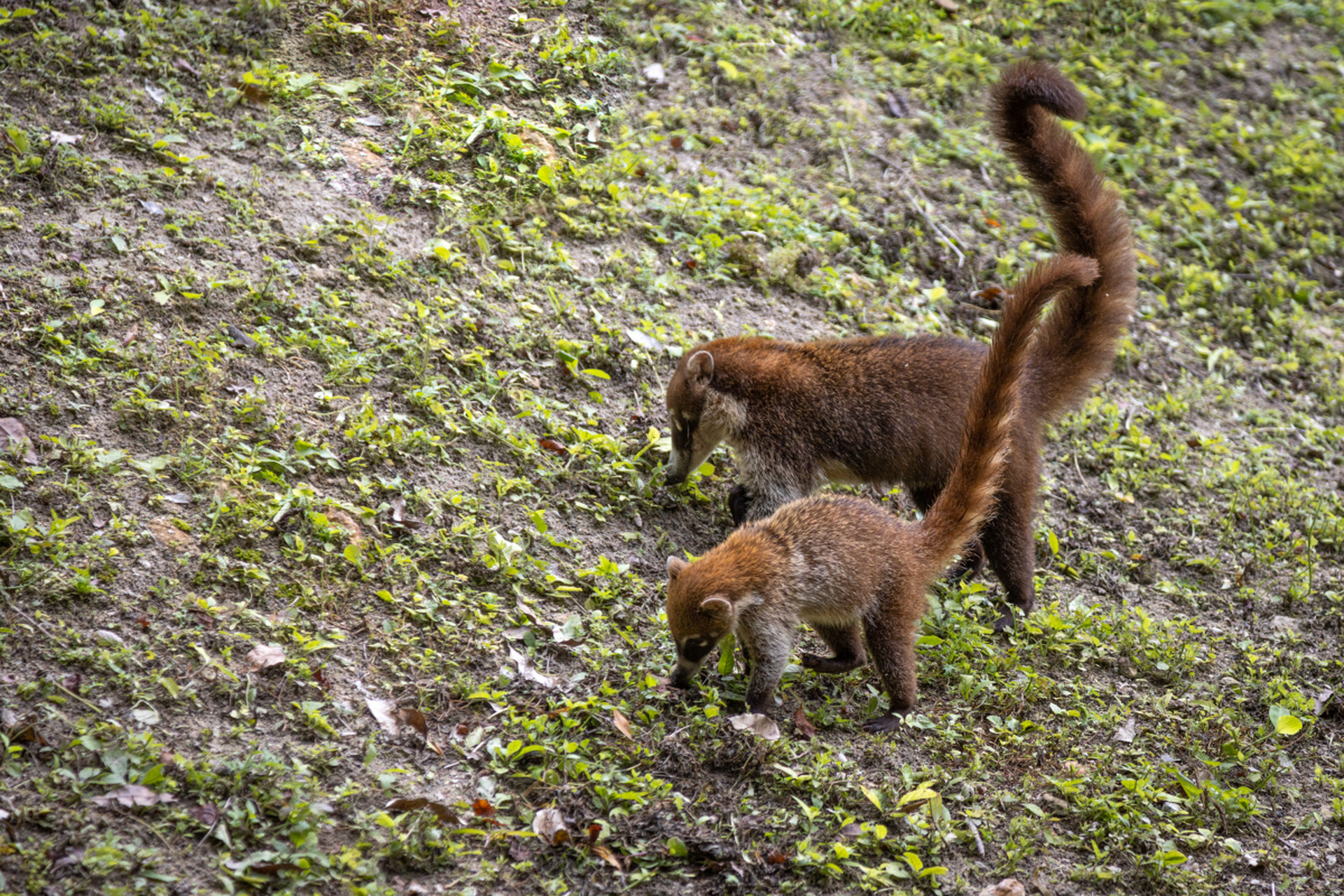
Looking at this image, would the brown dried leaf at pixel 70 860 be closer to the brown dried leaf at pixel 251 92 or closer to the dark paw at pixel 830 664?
the dark paw at pixel 830 664

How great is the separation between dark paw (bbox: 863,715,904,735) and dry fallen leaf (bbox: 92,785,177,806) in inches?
102

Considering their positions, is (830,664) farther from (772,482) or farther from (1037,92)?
(1037,92)

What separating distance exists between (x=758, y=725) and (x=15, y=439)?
3.11 metres

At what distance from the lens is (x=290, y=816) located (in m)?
3.39

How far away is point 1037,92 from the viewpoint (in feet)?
18.0

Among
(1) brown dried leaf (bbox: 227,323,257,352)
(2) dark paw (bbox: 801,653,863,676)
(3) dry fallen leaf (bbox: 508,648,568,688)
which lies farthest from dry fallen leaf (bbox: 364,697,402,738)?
(1) brown dried leaf (bbox: 227,323,257,352)

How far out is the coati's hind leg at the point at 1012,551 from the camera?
514 centimetres

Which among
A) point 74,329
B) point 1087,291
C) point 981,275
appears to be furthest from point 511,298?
point 981,275

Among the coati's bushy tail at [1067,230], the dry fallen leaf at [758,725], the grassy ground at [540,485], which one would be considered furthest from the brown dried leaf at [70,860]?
the coati's bushy tail at [1067,230]

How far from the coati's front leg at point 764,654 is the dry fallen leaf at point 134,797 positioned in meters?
2.13

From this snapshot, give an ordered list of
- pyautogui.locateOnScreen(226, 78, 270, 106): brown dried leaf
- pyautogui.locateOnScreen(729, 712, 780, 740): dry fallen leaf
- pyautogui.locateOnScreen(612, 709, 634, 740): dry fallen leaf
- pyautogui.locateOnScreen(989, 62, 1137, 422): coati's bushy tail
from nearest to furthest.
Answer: pyautogui.locateOnScreen(612, 709, 634, 740): dry fallen leaf
pyautogui.locateOnScreen(729, 712, 780, 740): dry fallen leaf
pyautogui.locateOnScreen(989, 62, 1137, 422): coati's bushy tail
pyautogui.locateOnScreen(226, 78, 270, 106): brown dried leaf

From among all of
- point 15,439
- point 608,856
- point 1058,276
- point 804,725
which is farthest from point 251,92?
point 608,856

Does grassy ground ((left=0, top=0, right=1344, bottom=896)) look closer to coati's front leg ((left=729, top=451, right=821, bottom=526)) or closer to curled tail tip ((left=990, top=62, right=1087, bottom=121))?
coati's front leg ((left=729, top=451, right=821, bottom=526))

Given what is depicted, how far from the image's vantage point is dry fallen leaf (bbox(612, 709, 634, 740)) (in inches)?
160
